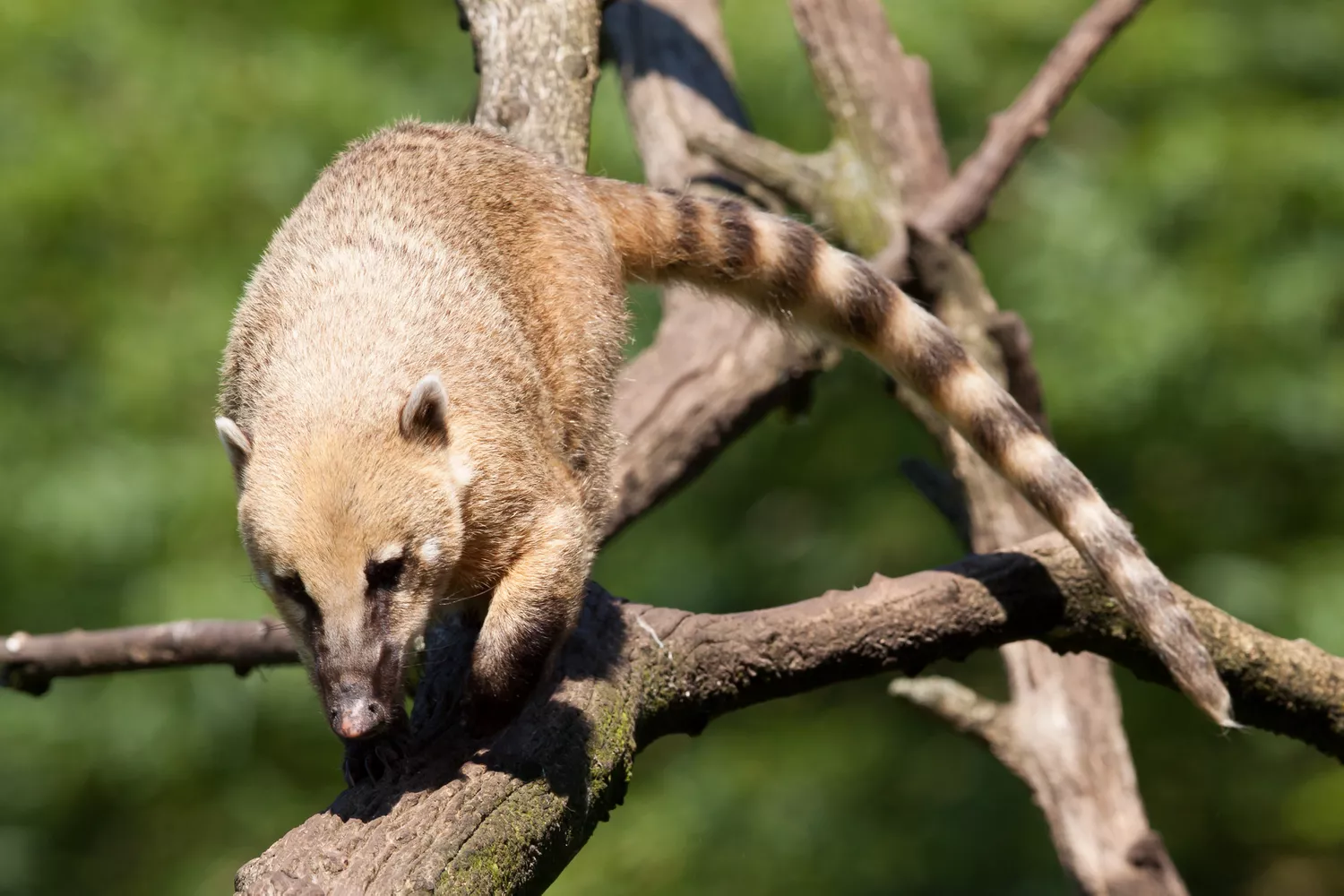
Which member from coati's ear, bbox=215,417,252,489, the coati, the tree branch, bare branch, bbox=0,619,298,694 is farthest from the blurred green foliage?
coati's ear, bbox=215,417,252,489

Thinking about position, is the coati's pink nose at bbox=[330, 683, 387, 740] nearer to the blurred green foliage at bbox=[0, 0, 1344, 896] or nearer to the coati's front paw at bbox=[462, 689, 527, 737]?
the coati's front paw at bbox=[462, 689, 527, 737]

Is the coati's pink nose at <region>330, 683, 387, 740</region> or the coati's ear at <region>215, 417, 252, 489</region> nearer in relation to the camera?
the coati's pink nose at <region>330, 683, 387, 740</region>

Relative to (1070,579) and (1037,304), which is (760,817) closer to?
(1037,304)

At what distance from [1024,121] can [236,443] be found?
3634 mm

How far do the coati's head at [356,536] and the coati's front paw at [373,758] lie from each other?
0.31ft

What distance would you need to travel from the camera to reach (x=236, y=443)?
3453mm

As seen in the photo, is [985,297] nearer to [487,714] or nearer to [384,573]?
[487,714]

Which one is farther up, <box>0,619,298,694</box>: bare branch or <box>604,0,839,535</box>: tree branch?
<box>604,0,839,535</box>: tree branch

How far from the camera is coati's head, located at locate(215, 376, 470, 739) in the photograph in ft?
10.7

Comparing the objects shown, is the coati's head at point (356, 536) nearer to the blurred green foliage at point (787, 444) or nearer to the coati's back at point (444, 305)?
the coati's back at point (444, 305)

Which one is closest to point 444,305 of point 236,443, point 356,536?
point 236,443

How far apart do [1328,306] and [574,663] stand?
4.83m

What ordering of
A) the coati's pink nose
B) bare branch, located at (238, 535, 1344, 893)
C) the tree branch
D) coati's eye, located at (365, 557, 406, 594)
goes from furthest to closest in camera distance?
the tree branch < coati's eye, located at (365, 557, 406, 594) < the coati's pink nose < bare branch, located at (238, 535, 1344, 893)

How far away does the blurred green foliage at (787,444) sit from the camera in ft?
23.0
